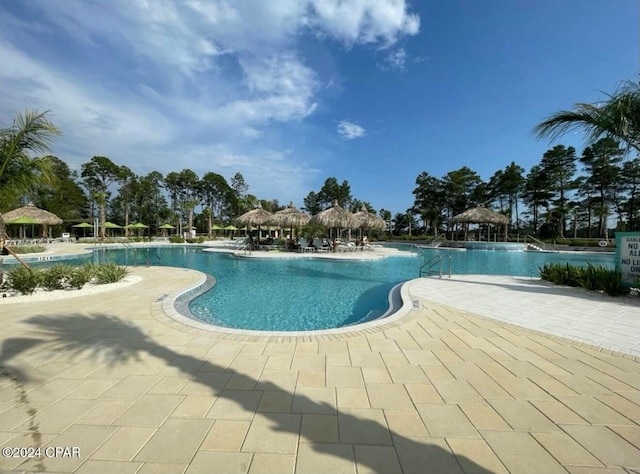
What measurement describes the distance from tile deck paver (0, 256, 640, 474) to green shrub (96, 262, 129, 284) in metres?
3.16

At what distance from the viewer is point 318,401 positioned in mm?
2281

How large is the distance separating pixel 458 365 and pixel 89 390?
3.56 m

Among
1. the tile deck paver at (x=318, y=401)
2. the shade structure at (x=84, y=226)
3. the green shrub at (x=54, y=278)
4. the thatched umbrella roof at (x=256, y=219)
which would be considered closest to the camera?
the tile deck paver at (x=318, y=401)

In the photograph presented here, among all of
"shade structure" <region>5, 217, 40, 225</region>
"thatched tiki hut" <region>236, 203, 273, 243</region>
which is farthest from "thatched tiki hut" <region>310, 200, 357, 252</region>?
"shade structure" <region>5, 217, 40, 225</region>

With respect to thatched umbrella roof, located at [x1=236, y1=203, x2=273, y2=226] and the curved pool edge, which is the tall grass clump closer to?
the curved pool edge

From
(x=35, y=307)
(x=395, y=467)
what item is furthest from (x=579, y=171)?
(x=35, y=307)

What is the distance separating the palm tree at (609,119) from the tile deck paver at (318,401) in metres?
5.27

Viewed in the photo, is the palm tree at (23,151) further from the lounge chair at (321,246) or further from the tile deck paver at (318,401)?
the lounge chair at (321,246)

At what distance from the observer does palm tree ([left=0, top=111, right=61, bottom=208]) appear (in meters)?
5.62

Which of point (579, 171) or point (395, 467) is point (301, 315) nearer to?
point (395, 467)

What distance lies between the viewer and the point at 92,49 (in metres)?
8.17

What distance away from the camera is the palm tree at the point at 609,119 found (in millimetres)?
5719

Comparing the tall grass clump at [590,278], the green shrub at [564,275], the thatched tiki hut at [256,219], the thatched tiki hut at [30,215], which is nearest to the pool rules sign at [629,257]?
the tall grass clump at [590,278]

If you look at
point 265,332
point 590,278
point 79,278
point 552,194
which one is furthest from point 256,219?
point 552,194
